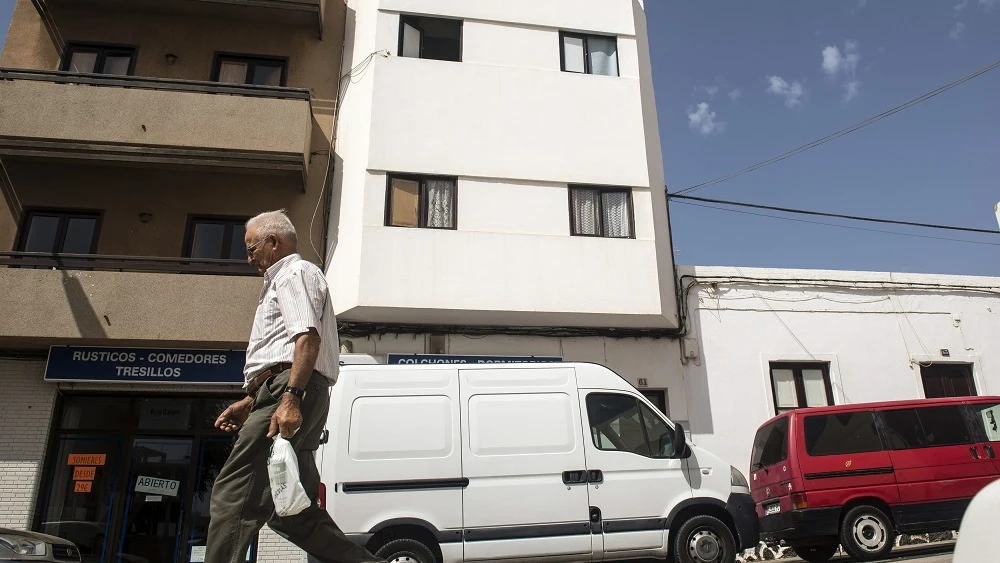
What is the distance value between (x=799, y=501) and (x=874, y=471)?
1.15 m

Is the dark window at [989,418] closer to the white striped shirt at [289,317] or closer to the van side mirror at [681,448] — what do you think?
the van side mirror at [681,448]

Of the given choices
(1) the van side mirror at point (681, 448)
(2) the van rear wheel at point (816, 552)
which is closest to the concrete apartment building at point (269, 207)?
(2) the van rear wheel at point (816, 552)

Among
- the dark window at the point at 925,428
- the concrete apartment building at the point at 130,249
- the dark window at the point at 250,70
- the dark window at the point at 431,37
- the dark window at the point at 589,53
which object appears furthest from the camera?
the dark window at the point at 589,53

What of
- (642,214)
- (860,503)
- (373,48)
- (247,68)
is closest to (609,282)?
(642,214)

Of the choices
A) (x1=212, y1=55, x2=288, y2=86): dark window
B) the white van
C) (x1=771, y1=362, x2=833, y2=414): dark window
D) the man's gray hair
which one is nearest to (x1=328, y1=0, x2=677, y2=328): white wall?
(x1=212, y1=55, x2=288, y2=86): dark window

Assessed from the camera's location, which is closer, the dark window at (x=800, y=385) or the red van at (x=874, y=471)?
the red van at (x=874, y=471)

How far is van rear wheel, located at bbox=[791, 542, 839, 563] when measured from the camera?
9.48 m

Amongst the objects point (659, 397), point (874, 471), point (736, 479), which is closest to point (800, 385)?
point (659, 397)

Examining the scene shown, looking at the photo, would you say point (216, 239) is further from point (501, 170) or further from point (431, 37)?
point (431, 37)

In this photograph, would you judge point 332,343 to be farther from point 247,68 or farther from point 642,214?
point 247,68

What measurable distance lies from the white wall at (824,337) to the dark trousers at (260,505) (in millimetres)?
9857

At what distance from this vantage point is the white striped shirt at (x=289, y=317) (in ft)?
11.3

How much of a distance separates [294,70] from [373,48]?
6.14 ft

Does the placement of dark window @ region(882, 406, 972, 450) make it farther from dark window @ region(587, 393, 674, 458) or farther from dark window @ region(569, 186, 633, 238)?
dark window @ region(569, 186, 633, 238)
